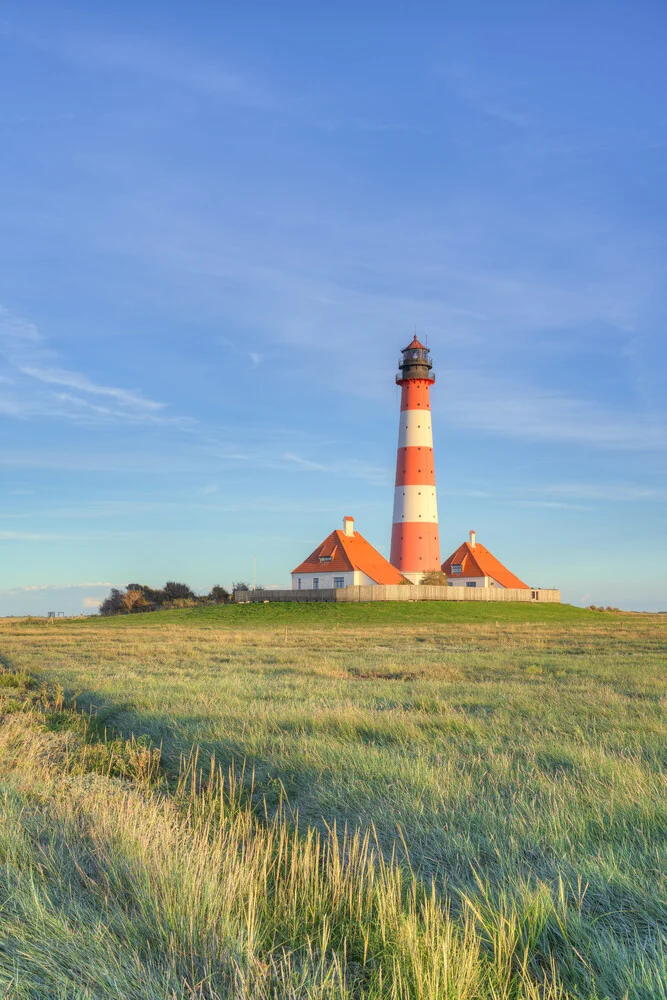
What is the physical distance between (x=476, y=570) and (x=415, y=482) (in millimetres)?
15210

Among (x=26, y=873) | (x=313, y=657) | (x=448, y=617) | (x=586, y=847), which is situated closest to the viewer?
(x=26, y=873)

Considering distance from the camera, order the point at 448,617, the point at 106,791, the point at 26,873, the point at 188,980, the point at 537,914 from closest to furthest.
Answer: the point at 188,980, the point at 537,914, the point at 26,873, the point at 106,791, the point at 448,617

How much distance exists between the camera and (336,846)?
4.19 m

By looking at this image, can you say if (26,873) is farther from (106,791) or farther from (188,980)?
(106,791)

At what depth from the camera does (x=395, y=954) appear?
3.48m

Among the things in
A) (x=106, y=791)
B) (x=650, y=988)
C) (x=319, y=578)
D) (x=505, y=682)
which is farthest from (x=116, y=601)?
(x=650, y=988)

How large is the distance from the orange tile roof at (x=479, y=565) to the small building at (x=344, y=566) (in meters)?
8.86

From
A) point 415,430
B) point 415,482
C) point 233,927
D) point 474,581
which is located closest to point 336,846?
point 233,927

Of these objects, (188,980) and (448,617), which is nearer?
(188,980)

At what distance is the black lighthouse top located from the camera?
186 feet

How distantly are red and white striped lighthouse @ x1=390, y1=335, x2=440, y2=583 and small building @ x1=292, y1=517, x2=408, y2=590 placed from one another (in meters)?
1.76

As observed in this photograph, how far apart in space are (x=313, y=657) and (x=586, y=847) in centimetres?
1630

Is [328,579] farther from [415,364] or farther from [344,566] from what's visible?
[415,364]

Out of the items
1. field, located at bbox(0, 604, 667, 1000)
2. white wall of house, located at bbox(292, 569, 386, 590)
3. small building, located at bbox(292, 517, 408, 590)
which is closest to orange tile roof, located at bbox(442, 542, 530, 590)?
small building, located at bbox(292, 517, 408, 590)
